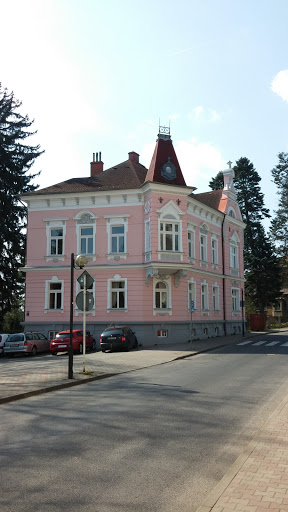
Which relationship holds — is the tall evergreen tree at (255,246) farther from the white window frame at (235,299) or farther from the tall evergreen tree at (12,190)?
the tall evergreen tree at (12,190)

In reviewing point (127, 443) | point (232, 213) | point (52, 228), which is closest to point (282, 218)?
point (232, 213)

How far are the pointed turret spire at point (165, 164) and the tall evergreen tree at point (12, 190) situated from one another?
1355 cm

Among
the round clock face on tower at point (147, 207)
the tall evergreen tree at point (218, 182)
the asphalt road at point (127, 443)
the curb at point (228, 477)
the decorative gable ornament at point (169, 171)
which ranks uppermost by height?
the tall evergreen tree at point (218, 182)

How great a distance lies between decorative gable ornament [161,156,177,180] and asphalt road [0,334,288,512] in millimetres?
20689

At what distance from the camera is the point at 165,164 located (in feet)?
105

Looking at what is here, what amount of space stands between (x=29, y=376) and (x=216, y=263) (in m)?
25.7

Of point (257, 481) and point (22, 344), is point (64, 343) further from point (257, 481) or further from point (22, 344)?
point (257, 481)

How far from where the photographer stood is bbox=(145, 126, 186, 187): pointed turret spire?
3161 centimetres

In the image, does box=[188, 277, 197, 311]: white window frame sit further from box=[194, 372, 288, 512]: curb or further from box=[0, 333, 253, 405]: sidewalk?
box=[194, 372, 288, 512]: curb

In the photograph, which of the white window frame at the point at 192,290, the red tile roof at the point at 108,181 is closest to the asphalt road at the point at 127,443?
the white window frame at the point at 192,290

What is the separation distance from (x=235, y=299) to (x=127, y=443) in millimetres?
36585

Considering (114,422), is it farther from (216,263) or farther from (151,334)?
(216,263)

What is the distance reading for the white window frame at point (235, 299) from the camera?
4169 cm

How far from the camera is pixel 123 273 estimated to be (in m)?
31.5
